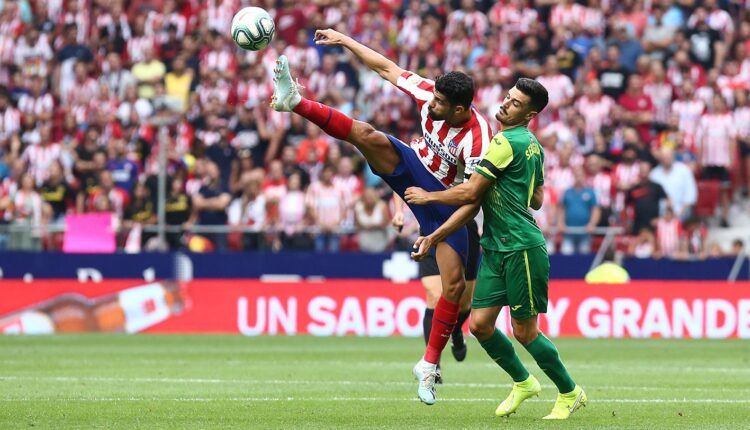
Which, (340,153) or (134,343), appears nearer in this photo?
(134,343)

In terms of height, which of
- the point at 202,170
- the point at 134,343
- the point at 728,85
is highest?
the point at 728,85

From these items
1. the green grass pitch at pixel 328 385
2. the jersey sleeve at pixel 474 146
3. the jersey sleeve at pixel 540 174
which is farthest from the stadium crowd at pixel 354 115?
the jersey sleeve at pixel 540 174

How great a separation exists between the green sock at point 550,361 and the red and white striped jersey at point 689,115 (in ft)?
47.8

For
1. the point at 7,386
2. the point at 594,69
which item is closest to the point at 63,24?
the point at 594,69

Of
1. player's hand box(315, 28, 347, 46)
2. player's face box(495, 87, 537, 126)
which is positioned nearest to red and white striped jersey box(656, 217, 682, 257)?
player's hand box(315, 28, 347, 46)

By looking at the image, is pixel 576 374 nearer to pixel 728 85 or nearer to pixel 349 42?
pixel 349 42

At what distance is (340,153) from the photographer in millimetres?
24859

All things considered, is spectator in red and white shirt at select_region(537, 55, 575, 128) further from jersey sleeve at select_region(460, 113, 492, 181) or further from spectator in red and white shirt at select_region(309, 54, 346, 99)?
jersey sleeve at select_region(460, 113, 492, 181)

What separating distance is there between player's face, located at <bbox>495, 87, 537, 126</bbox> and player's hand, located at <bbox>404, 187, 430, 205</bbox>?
31.9 inches

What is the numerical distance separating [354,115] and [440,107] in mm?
15259

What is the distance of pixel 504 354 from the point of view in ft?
34.5

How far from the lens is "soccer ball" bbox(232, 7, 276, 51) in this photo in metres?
11.4

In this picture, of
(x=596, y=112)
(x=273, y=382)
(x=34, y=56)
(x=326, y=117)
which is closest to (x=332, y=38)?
(x=326, y=117)

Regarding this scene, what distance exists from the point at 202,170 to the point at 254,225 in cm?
165
